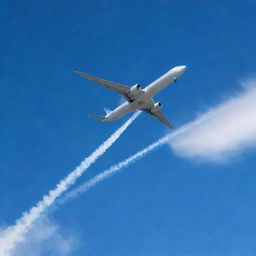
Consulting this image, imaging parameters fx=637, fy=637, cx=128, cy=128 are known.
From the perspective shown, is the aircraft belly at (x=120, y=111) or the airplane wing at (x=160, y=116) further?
the airplane wing at (x=160, y=116)

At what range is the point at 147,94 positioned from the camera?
6393 inches

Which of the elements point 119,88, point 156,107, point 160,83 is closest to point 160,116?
point 156,107

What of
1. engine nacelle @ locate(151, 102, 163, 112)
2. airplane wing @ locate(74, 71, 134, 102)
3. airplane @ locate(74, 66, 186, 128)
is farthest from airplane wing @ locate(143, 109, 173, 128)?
airplane wing @ locate(74, 71, 134, 102)

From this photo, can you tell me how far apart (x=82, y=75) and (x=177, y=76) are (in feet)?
77.9

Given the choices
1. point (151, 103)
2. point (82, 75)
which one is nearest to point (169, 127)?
point (151, 103)

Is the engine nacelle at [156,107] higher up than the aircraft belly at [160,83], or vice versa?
the engine nacelle at [156,107]

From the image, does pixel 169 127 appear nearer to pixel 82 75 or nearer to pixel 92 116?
pixel 92 116

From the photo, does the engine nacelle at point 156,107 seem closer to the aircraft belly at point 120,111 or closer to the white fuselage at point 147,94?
the white fuselage at point 147,94

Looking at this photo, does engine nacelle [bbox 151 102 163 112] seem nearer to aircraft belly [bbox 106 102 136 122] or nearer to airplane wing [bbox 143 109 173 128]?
airplane wing [bbox 143 109 173 128]

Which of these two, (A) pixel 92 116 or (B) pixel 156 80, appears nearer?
(B) pixel 156 80

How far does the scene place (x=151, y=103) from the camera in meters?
174

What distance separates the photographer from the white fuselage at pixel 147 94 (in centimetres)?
15938

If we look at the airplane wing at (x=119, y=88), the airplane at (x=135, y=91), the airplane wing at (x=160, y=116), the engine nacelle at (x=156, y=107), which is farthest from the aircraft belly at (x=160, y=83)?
the airplane wing at (x=160, y=116)

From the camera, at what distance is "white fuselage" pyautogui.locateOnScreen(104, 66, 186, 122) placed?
15938 centimetres
